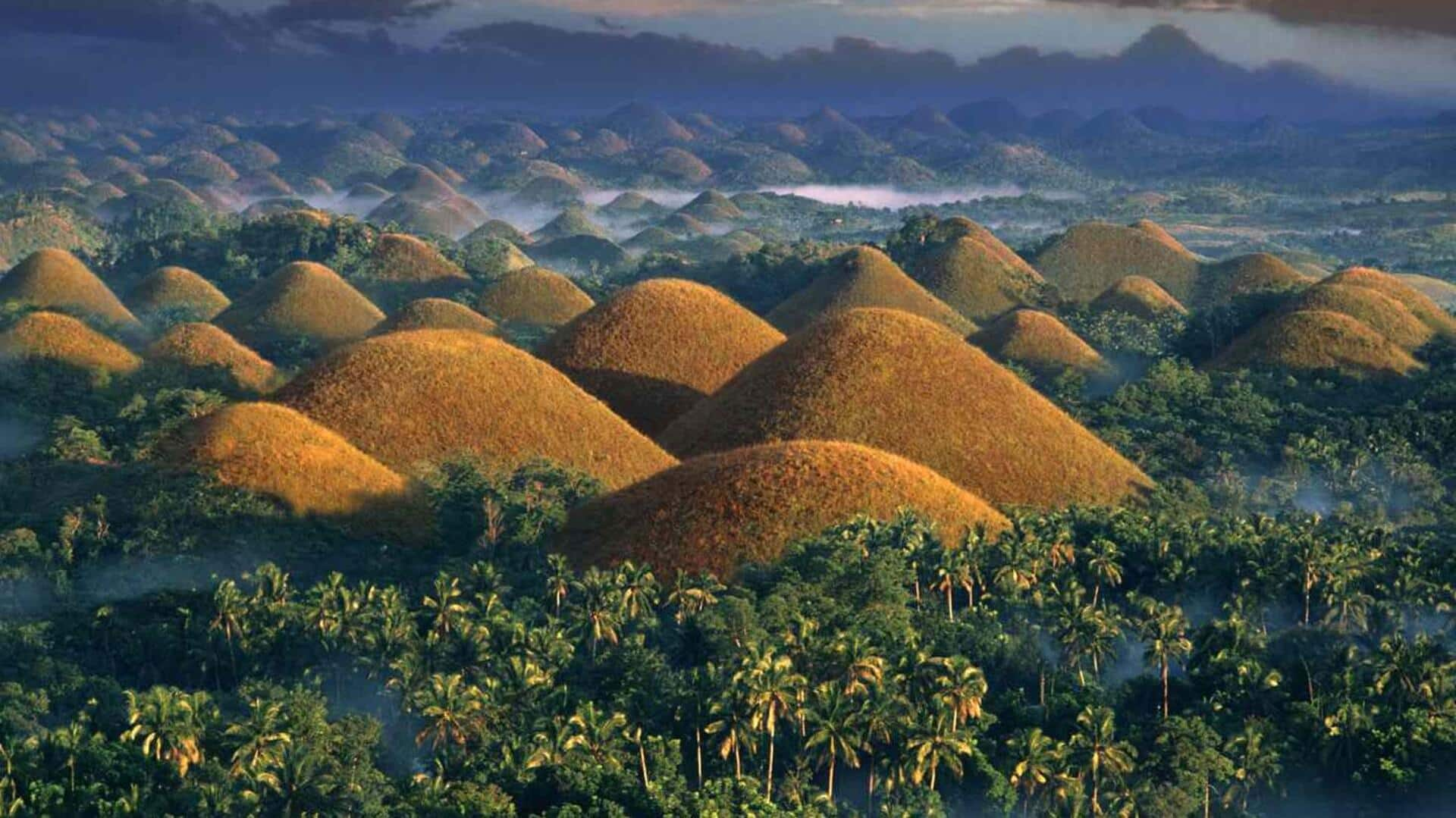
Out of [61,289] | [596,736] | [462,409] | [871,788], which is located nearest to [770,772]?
[871,788]

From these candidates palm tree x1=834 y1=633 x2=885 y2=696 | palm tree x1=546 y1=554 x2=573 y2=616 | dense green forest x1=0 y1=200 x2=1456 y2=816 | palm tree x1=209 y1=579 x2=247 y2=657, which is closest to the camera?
dense green forest x1=0 y1=200 x2=1456 y2=816

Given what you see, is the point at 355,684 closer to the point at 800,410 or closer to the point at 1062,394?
the point at 800,410

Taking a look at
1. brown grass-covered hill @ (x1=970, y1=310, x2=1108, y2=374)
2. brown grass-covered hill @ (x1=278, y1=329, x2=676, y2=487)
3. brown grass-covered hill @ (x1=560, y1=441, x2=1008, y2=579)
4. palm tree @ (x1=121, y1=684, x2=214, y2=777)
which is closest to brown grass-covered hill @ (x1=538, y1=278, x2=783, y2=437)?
brown grass-covered hill @ (x1=278, y1=329, x2=676, y2=487)

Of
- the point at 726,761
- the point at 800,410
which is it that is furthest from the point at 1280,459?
the point at 726,761

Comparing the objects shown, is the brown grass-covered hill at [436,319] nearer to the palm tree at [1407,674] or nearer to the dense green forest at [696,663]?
the dense green forest at [696,663]

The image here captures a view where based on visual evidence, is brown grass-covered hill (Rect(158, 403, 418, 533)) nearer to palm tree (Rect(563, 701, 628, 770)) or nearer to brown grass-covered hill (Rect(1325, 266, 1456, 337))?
palm tree (Rect(563, 701, 628, 770))

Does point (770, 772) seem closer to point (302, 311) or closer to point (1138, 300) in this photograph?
point (302, 311)
